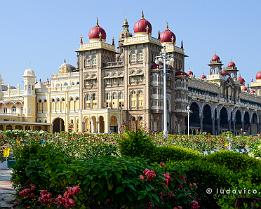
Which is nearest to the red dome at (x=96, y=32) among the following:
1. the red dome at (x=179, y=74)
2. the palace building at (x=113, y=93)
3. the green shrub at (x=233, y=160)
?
the palace building at (x=113, y=93)

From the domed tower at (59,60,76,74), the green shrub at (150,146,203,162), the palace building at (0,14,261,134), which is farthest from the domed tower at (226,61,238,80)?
the green shrub at (150,146,203,162)

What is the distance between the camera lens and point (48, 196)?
7.23 meters

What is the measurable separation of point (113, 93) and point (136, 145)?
1938 inches

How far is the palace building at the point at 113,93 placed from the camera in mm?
58469

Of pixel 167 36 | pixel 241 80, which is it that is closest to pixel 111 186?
pixel 167 36

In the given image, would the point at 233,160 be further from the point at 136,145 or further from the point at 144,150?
the point at 136,145

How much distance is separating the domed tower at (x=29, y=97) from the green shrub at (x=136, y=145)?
57735mm

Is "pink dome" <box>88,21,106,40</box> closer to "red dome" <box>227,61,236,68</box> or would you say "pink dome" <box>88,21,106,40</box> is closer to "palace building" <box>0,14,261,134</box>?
"palace building" <box>0,14,261,134</box>

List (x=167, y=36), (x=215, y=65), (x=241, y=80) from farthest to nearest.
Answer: (x=241, y=80) < (x=215, y=65) < (x=167, y=36)

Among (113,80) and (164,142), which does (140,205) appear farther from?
(113,80)

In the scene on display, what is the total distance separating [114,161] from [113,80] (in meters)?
54.9

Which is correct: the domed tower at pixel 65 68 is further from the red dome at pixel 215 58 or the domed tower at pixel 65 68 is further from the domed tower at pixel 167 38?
the red dome at pixel 215 58

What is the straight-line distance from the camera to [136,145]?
494 inches

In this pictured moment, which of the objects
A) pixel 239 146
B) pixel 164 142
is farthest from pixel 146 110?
pixel 164 142
